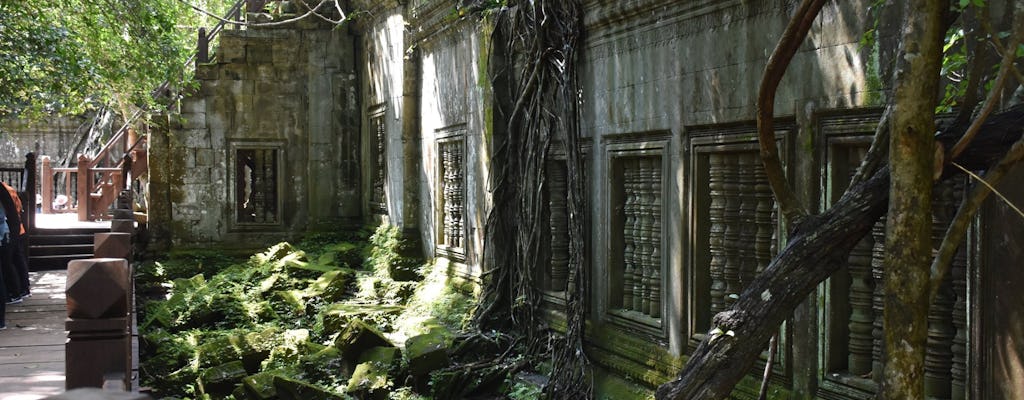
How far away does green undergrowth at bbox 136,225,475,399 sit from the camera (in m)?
9.07

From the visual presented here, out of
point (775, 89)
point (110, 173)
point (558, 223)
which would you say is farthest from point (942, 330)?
point (110, 173)

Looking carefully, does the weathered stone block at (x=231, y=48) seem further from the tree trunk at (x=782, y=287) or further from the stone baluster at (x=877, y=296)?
the tree trunk at (x=782, y=287)

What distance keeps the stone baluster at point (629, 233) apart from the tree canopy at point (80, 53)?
7.42m

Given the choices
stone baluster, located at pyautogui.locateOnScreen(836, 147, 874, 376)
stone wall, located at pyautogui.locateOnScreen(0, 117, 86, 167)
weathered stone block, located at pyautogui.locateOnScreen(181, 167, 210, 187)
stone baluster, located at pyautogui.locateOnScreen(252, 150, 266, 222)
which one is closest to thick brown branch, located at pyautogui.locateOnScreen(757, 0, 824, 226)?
stone baluster, located at pyautogui.locateOnScreen(836, 147, 874, 376)

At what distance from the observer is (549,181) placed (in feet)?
29.8

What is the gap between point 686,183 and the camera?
693 centimetres

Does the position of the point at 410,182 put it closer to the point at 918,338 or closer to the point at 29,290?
the point at 29,290

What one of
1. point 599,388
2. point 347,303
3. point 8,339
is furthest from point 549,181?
point 8,339

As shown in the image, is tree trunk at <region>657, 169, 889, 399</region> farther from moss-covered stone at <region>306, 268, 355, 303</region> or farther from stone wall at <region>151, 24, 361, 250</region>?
stone wall at <region>151, 24, 361, 250</region>

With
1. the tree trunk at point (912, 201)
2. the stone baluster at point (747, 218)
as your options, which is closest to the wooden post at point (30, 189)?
the stone baluster at point (747, 218)

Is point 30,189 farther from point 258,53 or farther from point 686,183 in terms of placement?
point 686,183

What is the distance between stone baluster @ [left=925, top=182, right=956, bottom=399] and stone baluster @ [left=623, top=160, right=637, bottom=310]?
10.5ft

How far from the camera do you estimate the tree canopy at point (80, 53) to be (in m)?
11.6

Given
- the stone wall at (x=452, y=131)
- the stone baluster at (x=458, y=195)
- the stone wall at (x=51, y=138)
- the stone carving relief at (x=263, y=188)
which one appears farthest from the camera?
the stone wall at (x=51, y=138)
